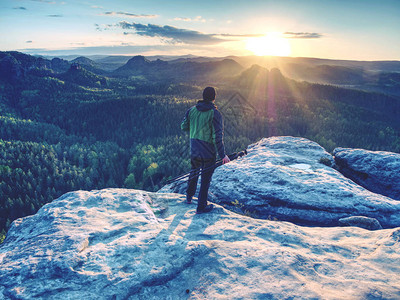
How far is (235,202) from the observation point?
13594 millimetres

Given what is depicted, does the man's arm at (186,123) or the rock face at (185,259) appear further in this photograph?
the man's arm at (186,123)

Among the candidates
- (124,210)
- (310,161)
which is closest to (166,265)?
(124,210)

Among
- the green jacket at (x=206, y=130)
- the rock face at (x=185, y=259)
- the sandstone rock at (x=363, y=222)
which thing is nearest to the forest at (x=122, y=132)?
the green jacket at (x=206, y=130)

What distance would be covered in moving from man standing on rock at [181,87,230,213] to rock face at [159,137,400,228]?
6.98 ft

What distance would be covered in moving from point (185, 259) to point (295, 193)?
852cm

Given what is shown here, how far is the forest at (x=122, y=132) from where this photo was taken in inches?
2143

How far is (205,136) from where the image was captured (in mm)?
9297

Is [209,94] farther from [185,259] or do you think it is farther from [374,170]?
[374,170]

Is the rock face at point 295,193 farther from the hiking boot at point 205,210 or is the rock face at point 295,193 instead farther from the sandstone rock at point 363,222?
the hiking boot at point 205,210

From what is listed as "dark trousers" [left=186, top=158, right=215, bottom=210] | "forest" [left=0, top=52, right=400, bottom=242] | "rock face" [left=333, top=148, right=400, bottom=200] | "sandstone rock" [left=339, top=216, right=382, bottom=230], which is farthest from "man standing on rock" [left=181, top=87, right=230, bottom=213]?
"forest" [left=0, top=52, right=400, bottom=242]

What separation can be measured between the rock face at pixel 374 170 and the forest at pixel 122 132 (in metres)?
36.0

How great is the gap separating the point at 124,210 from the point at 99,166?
59.1m

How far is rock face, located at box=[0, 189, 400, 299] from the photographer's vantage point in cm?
562

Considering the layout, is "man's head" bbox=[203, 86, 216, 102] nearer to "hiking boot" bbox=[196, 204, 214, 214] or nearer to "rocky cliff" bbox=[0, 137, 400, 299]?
"hiking boot" bbox=[196, 204, 214, 214]
